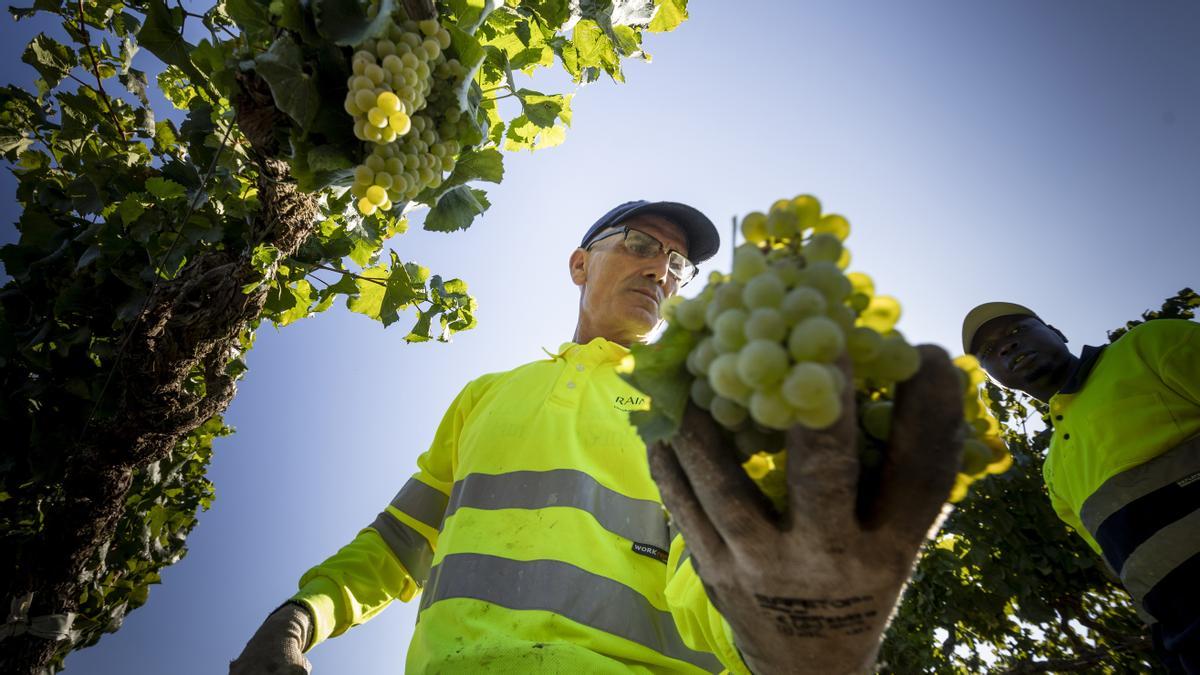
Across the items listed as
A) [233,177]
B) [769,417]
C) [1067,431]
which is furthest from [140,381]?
[1067,431]

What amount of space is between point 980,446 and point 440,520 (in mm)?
2591

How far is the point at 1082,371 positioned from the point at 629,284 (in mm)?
3105

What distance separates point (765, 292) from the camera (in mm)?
770

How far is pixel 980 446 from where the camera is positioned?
0.86m

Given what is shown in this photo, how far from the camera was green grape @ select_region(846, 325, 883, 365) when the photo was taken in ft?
2.63

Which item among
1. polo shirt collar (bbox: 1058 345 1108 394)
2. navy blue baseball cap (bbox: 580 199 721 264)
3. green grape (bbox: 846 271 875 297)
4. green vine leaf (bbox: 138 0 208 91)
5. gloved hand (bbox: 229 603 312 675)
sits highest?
navy blue baseball cap (bbox: 580 199 721 264)

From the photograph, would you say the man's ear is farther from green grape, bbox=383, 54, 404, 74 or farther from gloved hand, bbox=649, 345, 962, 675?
gloved hand, bbox=649, 345, 962, 675

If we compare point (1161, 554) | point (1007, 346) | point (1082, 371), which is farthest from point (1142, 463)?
point (1007, 346)

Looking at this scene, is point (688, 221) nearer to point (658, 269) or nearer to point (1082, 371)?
point (658, 269)

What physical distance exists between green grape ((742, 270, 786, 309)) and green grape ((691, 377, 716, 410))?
0.16 m

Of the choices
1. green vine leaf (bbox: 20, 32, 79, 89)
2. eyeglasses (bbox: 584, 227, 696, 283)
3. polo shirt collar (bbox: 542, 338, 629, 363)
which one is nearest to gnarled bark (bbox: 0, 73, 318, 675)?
polo shirt collar (bbox: 542, 338, 629, 363)

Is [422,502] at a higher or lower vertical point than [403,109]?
lower

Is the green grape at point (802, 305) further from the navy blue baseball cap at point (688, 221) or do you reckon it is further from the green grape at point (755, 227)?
the navy blue baseball cap at point (688, 221)

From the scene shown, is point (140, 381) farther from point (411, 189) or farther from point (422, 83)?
point (422, 83)
